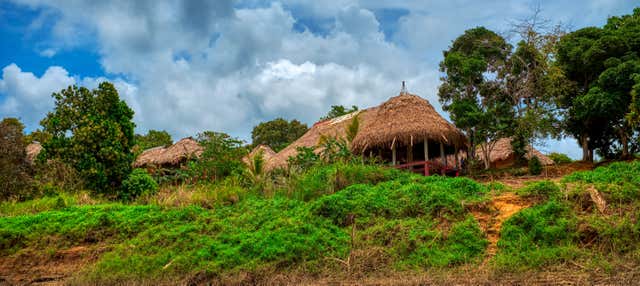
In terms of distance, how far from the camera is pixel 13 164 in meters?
13.5

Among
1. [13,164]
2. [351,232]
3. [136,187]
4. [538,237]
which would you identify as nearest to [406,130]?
[351,232]

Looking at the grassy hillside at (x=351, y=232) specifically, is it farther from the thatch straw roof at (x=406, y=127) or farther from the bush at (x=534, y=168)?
the bush at (x=534, y=168)

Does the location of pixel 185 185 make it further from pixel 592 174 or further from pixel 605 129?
pixel 605 129

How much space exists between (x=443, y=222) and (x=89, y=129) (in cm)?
957

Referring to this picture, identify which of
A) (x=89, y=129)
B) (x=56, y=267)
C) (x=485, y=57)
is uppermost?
(x=485, y=57)

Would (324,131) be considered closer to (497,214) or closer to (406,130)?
(406,130)

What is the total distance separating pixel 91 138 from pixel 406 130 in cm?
853

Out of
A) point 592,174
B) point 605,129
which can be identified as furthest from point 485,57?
point 592,174

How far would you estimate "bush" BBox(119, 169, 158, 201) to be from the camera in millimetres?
13255

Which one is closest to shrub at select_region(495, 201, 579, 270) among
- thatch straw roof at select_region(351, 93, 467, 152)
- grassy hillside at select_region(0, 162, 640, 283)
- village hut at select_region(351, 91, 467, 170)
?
grassy hillside at select_region(0, 162, 640, 283)

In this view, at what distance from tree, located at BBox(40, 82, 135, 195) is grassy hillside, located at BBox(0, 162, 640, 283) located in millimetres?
2868

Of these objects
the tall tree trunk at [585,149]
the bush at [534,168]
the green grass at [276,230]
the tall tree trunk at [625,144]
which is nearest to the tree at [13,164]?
the green grass at [276,230]

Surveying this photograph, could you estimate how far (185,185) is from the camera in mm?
13047

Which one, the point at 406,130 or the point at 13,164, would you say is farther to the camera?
the point at 406,130
